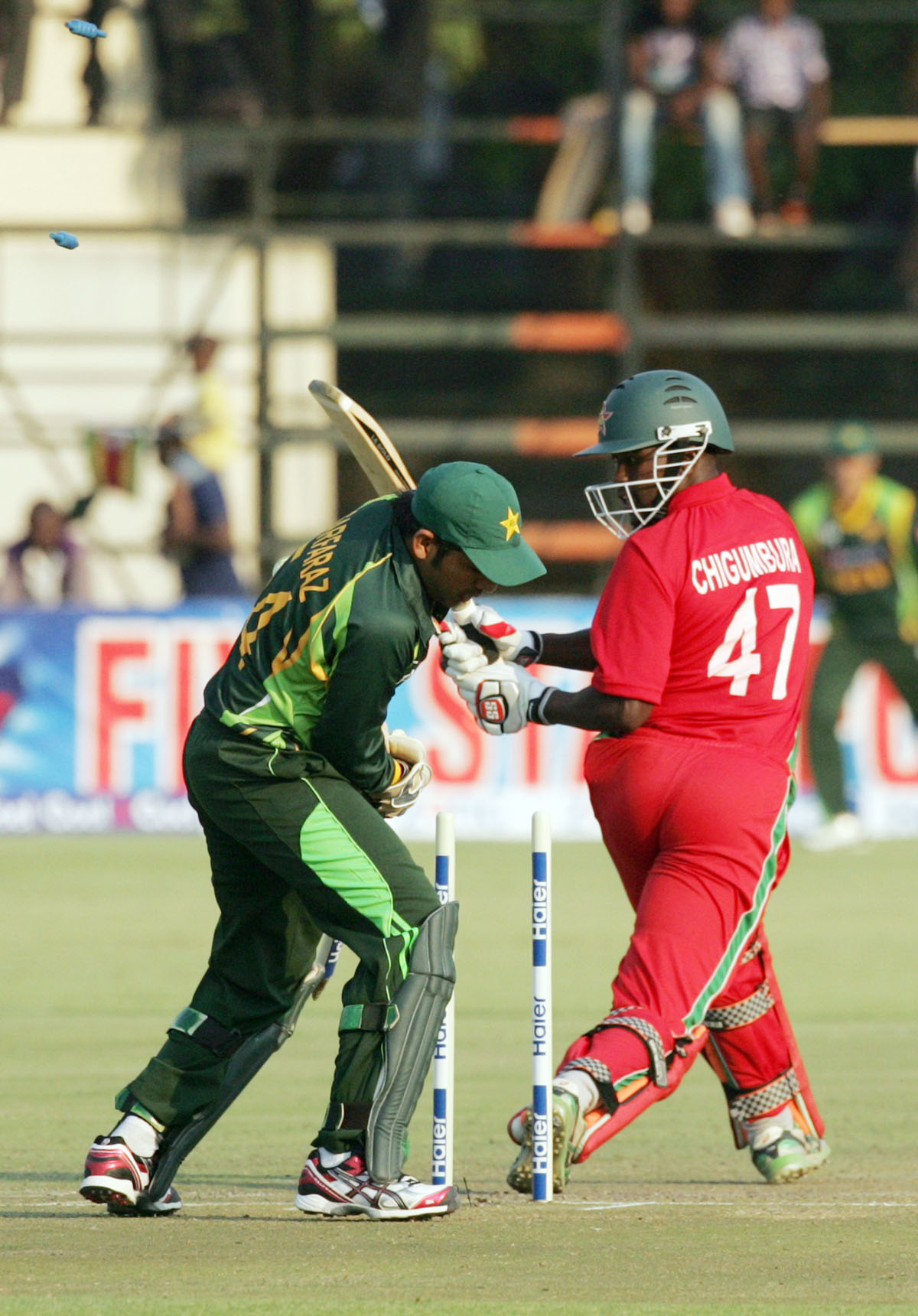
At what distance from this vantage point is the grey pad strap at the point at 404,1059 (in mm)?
5660

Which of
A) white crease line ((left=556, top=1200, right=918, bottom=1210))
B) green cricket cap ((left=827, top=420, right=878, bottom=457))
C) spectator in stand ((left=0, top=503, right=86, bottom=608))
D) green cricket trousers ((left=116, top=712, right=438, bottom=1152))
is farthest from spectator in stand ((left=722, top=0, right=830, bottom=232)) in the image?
green cricket trousers ((left=116, top=712, right=438, bottom=1152))

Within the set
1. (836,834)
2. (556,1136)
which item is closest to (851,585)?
(836,834)

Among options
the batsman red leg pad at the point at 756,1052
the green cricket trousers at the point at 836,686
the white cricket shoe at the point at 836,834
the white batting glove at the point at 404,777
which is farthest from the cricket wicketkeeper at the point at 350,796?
the white cricket shoe at the point at 836,834

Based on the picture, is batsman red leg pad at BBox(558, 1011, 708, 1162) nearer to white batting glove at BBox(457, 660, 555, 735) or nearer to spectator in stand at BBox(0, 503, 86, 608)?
white batting glove at BBox(457, 660, 555, 735)

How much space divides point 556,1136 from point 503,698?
113 cm

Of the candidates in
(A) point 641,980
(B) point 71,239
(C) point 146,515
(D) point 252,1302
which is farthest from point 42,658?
(D) point 252,1302

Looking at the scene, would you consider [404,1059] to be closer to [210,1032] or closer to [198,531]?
[210,1032]

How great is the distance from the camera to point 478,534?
219 inches

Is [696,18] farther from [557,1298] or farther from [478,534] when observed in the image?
[557,1298]

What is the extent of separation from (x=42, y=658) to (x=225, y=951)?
9.45 m

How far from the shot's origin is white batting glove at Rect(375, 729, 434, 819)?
6008mm

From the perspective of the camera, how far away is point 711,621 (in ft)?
19.9

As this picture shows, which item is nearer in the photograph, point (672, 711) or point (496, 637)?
point (672, 711)

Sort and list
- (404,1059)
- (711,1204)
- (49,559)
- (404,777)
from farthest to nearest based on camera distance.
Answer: (49,559) → (711,1204) → (404,777) → (404,1059)
